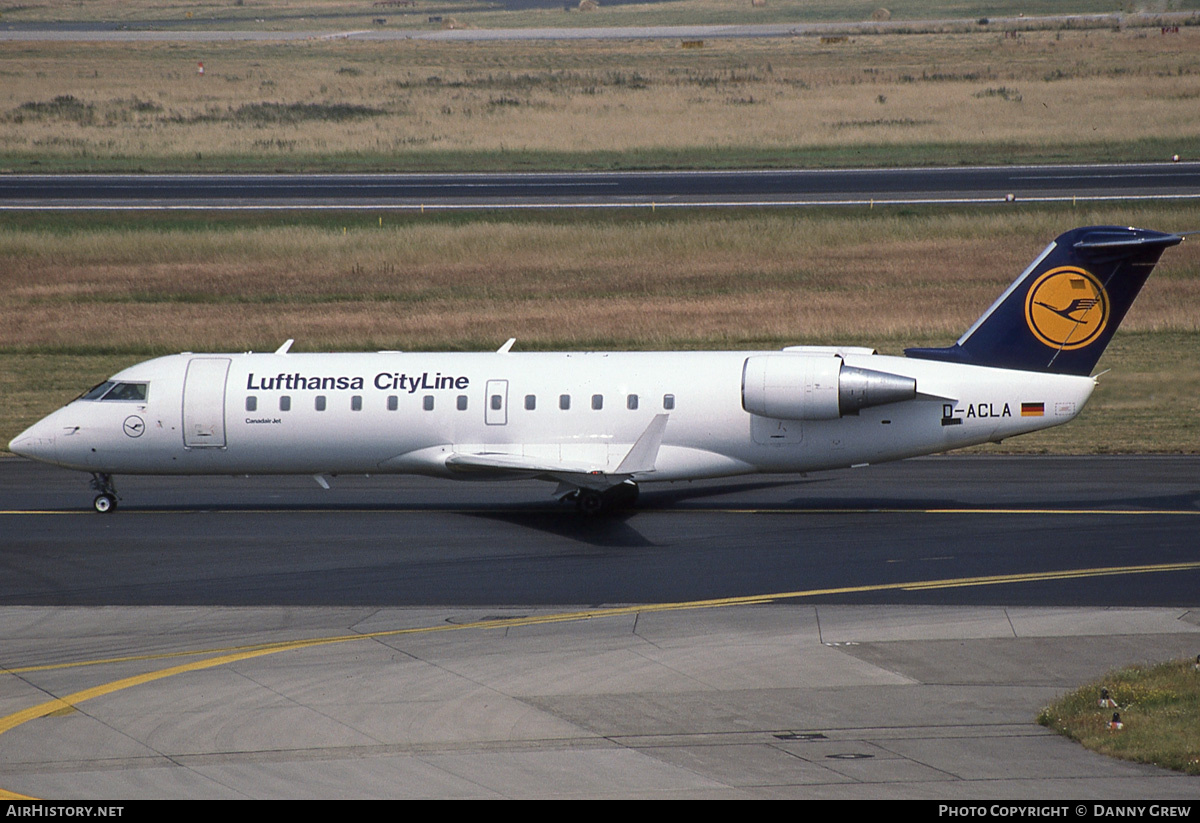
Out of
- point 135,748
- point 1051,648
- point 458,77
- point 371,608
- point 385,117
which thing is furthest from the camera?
point 458,77

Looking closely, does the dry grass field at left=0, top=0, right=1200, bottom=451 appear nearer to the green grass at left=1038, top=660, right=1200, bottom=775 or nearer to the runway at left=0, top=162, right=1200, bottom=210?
the runway at left=0, top=162, right=1200, bottom=210

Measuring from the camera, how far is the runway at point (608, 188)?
213 feet

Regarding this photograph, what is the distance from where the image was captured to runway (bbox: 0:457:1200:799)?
15.1 metres

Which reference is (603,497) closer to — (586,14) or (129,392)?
(129,392)

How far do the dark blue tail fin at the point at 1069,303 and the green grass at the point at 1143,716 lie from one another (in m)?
10.1

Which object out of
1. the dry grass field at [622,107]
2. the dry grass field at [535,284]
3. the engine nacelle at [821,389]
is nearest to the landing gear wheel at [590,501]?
the engine nacelle at [821,389]

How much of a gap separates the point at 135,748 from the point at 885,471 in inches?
810

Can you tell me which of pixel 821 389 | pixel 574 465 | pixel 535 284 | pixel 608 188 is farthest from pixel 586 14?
pixel 821 389

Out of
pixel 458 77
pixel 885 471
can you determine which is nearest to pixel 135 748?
pixel 885 471

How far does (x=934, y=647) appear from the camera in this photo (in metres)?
19.5

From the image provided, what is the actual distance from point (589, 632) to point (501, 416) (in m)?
8.32

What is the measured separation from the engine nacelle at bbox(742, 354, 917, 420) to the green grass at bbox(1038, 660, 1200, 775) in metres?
9.57

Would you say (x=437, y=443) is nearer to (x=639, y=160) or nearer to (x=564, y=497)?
(x=564, y=497)

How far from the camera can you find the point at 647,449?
84.9 feet
